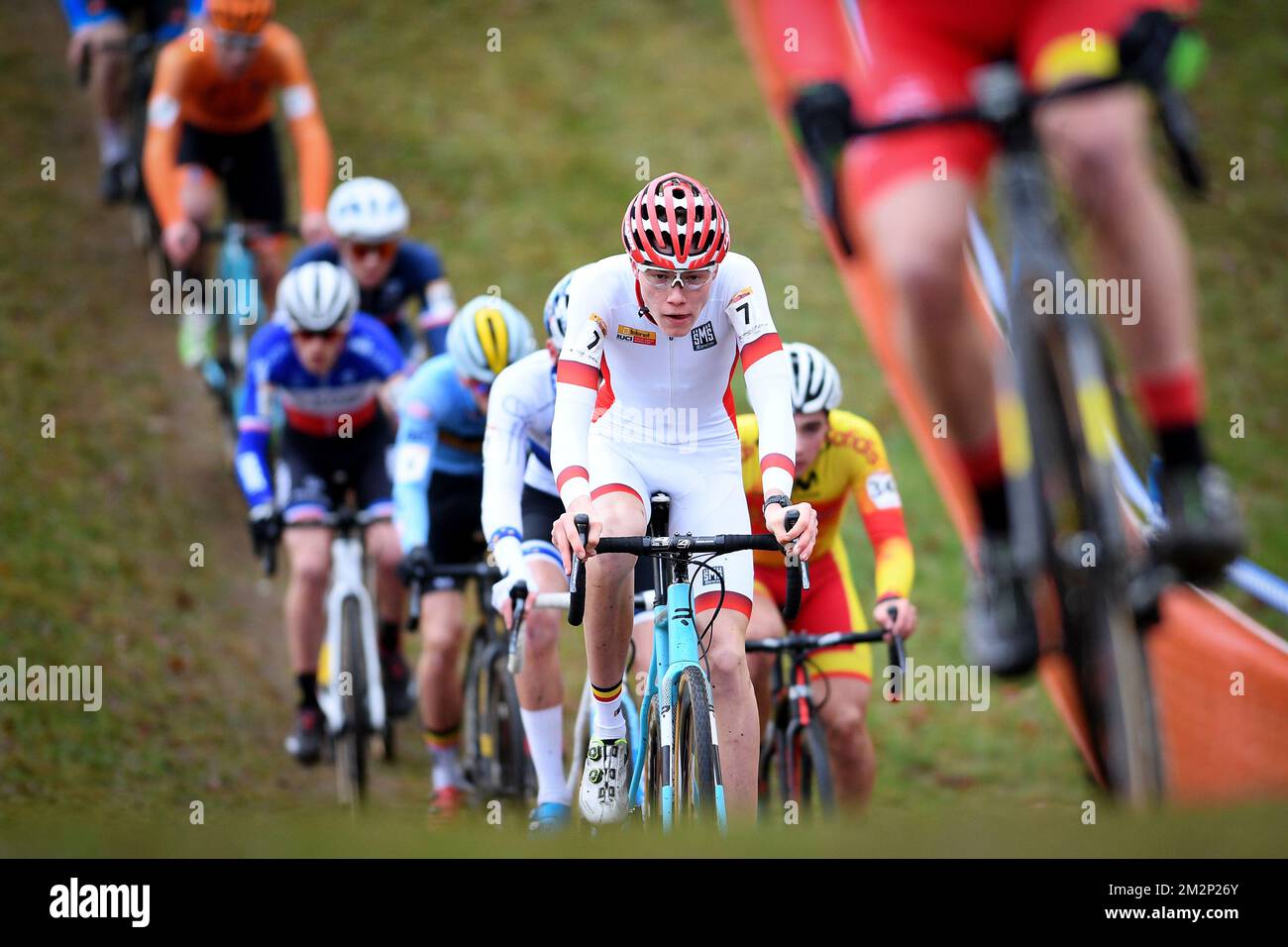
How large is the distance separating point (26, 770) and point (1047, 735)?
5.61 meters

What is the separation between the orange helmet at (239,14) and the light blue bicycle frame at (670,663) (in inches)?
241

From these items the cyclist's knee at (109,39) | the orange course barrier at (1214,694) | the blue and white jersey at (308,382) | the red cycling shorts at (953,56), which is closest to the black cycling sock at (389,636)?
the blue and white jersey at (308,382)

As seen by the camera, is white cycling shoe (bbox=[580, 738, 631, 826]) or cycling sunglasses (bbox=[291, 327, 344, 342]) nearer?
white cycling shoe (bbox=[580, 738, 631, 826])

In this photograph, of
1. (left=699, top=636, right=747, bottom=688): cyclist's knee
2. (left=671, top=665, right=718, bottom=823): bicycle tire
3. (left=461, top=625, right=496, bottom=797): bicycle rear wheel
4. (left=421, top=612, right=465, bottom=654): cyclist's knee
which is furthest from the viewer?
(left=421, top=612, right=465, bottom=654): cyclist's knee

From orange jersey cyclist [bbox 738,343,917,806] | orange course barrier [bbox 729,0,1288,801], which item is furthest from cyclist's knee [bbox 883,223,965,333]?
orange course barrier [bbox 729,0,1288,801]

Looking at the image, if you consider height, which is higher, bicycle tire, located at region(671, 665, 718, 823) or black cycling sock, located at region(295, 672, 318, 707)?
black cycling sock, located at region(295, 672, 318, 707)

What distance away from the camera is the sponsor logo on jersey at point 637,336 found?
4879 millimetres

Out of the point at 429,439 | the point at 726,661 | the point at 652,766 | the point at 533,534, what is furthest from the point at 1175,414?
the point at 429,439

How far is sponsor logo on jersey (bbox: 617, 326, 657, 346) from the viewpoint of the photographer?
488 centimetres

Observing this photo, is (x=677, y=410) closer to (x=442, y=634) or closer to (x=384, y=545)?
(x=442, y=634)

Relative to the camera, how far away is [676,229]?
14.8ft

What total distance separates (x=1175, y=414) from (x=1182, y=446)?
79 mm

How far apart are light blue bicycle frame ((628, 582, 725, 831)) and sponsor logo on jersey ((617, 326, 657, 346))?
754 millimetres

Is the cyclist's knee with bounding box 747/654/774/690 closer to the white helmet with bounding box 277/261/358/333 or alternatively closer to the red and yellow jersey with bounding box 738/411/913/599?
the red and yellow jersey with bounding box 738/411/913/599
